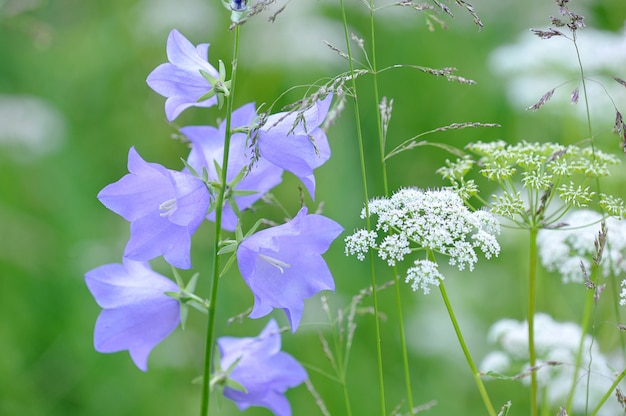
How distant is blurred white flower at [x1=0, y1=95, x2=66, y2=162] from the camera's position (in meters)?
3.92

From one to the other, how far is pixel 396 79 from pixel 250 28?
805 millimetres

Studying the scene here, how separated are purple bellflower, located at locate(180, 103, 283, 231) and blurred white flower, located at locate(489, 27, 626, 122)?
1677 millimetres

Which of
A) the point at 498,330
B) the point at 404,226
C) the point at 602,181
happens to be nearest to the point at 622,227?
the point at 498,330

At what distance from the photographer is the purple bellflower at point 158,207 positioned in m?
1.31

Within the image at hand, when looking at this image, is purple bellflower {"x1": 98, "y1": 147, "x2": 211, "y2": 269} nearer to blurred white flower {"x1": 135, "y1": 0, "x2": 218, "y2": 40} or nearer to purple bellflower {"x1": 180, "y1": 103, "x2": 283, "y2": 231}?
purple bellflower {"x1": 180, "y1": 103, "x2": 283, "y2": 231}

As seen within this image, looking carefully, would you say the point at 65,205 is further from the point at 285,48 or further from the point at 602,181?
the point at 602,181

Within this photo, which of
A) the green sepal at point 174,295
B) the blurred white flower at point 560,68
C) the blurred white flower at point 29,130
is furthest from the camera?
the blurred white flower at point 29,130

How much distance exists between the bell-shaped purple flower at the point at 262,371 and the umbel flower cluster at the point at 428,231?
0.37 m

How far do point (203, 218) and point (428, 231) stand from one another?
1.23ft

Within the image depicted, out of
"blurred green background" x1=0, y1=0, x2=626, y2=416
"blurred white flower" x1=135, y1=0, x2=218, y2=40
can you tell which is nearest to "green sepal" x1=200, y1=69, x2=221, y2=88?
"blurred green background" x1=0, y1=0, x2=626, y2=416

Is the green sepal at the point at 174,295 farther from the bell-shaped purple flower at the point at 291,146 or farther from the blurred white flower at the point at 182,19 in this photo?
the blurred white flower at the point at 182,19

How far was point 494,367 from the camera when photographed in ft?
6.17

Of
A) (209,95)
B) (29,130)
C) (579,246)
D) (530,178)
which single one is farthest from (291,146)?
(29,130)

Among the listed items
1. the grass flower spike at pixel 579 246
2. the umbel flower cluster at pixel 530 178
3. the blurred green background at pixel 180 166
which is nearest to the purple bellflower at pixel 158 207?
the umbel flower cluster at pixel 530 178
